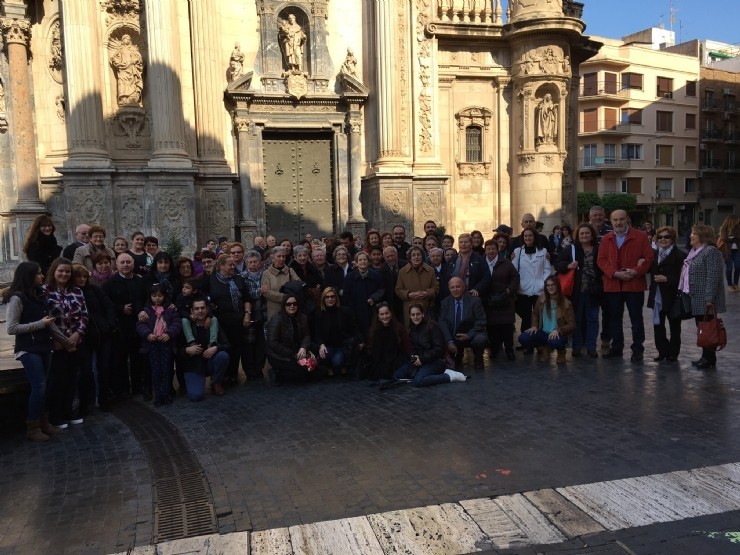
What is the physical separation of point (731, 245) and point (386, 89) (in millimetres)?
10597

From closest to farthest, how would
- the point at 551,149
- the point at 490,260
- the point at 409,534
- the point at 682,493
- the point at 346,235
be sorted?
the point at 409,534, the point at 682,493, the point at 490,260, the point at 346,235, the point at 551,149

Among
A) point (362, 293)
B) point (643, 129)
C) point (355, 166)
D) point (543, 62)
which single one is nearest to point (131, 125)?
point (355, 166)

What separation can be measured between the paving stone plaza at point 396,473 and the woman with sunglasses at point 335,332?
3.24ft

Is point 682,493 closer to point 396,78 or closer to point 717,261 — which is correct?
point 717,261

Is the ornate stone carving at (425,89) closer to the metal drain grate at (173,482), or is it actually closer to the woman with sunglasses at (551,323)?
the woman with sunglasses at (551,323)

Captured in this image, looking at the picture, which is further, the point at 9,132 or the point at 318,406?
the point at 9,132

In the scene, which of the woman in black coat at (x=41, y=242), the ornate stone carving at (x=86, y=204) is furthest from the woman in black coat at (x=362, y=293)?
the ornate stone carving at (x=86, y=204)

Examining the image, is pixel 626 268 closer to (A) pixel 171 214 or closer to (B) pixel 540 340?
(B) pixel 540 340

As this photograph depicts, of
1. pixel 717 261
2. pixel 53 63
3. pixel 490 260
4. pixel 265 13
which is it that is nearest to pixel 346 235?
pixel 490 260

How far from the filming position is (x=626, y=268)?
873 centimetres

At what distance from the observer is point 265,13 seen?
17672mm

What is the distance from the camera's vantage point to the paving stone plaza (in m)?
4.17

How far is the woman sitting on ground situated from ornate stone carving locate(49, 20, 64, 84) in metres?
13.7

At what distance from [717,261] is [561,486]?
4.90 m
